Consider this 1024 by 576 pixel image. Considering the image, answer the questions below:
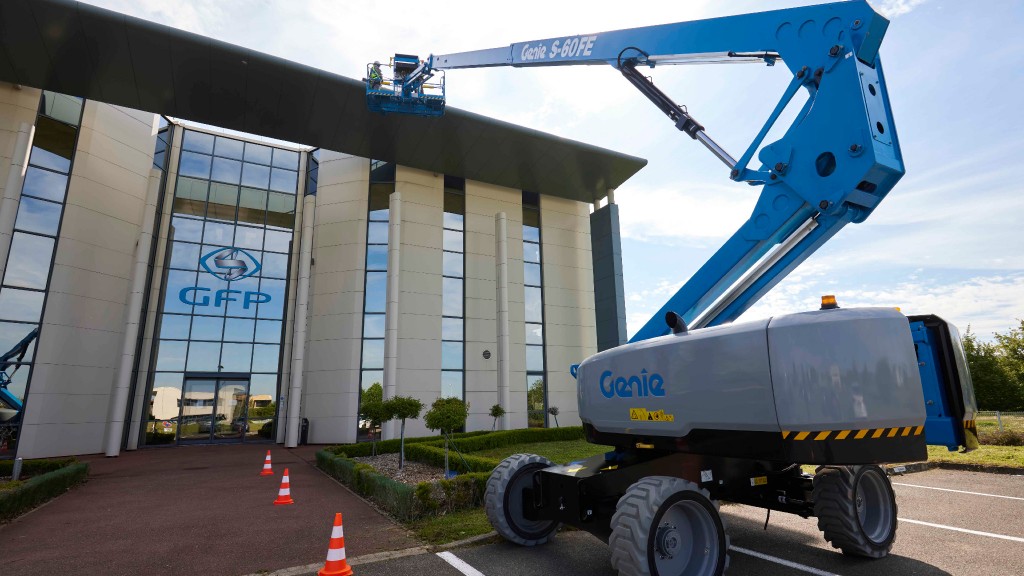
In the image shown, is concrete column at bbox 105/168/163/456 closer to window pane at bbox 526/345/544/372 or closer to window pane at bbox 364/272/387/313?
window pane at bbox 364/272/387/313

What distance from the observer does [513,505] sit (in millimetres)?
6426

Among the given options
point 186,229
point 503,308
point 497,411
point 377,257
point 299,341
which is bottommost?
point 497,411

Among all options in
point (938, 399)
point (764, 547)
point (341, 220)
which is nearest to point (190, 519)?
point (764, 547)

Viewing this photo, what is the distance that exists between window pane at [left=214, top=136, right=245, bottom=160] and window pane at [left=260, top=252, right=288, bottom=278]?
505 centimetres

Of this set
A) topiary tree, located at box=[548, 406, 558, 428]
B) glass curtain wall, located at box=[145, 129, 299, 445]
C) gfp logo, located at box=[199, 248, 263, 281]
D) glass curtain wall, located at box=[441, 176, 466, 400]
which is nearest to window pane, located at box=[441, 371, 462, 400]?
glass curtain wall, located at box=[441, 176, 466, 400]

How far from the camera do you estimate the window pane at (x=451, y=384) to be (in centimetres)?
2199

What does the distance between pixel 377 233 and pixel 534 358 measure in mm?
9702

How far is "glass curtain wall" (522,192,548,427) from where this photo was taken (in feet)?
78.1

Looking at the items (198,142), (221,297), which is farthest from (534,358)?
(198,142)

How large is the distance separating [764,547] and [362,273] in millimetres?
19111

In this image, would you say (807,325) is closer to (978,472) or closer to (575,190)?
(978,472)

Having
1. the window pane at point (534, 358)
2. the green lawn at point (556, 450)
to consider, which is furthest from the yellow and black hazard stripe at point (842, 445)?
the window pane at point (534, 358)

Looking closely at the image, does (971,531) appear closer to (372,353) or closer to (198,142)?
(372,353)

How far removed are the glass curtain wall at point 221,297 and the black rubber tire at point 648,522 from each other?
2154 centimetres
